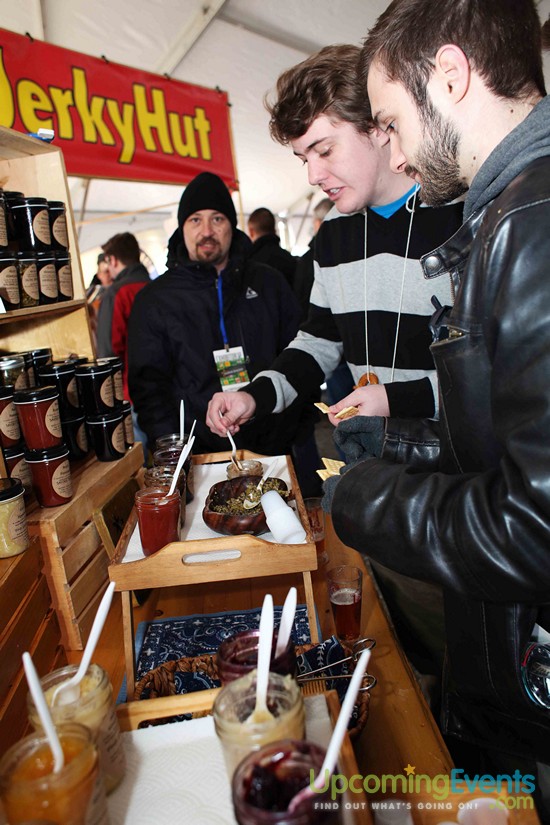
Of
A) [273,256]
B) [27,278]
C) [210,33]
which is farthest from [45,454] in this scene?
[210,33]

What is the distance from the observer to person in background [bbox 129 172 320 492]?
104 inches

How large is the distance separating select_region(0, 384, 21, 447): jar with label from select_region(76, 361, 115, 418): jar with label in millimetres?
276

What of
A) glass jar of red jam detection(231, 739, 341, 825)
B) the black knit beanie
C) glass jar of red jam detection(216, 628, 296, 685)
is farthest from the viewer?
the black knit beanie

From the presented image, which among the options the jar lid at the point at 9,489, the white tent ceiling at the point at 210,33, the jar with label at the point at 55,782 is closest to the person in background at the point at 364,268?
the jar lid at the point at 9,489

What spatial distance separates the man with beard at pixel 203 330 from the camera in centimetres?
263

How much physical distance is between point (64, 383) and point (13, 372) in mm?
155

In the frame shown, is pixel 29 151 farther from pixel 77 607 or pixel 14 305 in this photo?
pixel 77 607

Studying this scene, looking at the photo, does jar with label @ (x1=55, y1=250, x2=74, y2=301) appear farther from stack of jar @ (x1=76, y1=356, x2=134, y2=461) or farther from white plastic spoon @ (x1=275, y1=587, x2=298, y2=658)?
white plastic spoon @ (x1=275, y1=587, x2=298, y2=658)

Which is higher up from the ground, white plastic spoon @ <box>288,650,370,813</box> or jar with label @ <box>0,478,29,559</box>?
jar with label @ <box>0,478,29,559</box>

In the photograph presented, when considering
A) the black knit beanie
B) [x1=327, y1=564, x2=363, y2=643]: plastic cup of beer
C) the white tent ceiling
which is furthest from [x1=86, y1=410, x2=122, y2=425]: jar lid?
the white tent ceiling

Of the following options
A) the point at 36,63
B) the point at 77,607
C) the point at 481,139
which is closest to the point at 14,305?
the point at 77,607

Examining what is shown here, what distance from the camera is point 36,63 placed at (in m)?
2.94

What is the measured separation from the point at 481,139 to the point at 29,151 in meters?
1.48

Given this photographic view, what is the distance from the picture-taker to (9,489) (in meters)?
1.19
